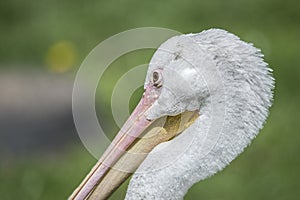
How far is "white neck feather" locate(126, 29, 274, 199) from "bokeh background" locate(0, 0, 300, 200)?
2312mm

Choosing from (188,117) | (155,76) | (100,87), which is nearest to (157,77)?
(155,76)

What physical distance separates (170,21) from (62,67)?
43.8 inches

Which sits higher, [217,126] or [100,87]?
[217,126]

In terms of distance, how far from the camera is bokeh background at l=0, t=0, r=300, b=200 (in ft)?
21.7

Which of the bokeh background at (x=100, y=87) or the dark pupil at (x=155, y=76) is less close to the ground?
the dark pupil at (x=155, y=76)

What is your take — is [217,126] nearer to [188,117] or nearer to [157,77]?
[188,117]

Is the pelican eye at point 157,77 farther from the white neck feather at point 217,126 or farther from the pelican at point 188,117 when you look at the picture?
the white neck feather at point 217,126

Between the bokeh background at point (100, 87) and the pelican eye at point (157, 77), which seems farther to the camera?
the bokeh background at point (100, 87)

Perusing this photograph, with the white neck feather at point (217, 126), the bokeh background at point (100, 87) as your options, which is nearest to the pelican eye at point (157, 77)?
the white neck feather at point (217, 126)

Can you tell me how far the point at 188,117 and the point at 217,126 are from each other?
0.44ft

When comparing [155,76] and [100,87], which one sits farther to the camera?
[100,87]

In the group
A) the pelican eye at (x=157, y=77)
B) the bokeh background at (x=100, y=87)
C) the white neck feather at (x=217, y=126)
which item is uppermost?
the pelican eye at (x=157, y=77)

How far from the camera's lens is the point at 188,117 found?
4.14 metres

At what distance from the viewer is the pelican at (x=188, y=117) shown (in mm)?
4000
